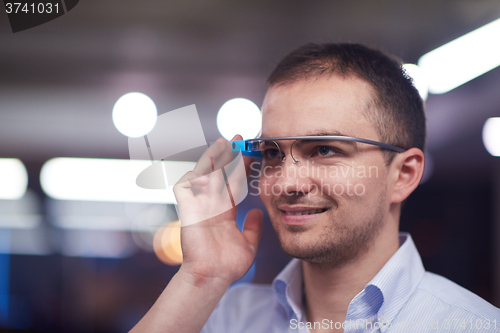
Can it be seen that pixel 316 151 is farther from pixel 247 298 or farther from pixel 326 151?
pixel 247 298

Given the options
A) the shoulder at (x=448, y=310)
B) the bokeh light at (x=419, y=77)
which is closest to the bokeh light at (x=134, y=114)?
the shoulder at (x=448, y=310)

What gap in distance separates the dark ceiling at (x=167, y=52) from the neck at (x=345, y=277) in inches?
38.4

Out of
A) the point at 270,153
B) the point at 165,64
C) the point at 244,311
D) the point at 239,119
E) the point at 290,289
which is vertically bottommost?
the point at 244,311

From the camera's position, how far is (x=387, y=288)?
1247 mm

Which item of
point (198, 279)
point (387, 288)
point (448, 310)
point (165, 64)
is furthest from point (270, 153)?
point (165, 64)

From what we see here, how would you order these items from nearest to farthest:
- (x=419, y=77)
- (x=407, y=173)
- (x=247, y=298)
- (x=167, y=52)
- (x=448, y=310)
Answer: (x=448, y=310) < (x=407, y=173) < (x=247, y=298) < (x=167, y=52) < (x=419, y=77)

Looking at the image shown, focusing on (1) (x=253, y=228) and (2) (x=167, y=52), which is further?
(2) (x=167, y=52)

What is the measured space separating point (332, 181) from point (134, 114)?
1061 mm

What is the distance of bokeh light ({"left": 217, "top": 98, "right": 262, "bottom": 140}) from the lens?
1729 mm

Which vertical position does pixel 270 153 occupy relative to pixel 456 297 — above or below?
above

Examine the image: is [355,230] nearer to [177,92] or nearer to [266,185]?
[266,185]

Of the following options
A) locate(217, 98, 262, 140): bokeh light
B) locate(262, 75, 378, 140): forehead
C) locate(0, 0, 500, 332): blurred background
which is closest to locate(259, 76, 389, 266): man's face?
locate(262, 75, 378, 140): forehead

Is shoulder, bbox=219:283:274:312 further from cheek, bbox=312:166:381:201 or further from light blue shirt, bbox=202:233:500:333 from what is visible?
cheek, bbox=312:166:381:201

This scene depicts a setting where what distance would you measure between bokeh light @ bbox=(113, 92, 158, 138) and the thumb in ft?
2.00
